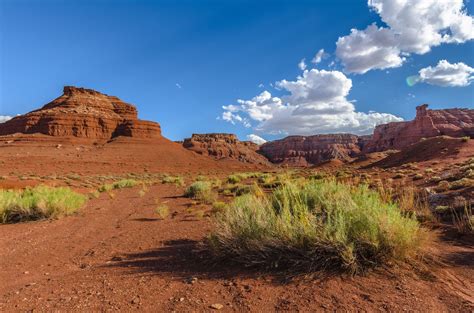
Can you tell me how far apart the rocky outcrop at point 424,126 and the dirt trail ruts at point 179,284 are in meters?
110

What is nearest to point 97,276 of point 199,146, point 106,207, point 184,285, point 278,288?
point 184,285

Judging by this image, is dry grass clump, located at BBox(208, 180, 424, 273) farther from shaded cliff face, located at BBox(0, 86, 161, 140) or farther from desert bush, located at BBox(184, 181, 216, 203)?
shaded cliff face, located at BBox(0, 86, 161, 140)

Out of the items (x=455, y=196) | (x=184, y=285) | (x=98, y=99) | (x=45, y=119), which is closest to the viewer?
(x=184, y=285)

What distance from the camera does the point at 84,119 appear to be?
A: 74.4 m

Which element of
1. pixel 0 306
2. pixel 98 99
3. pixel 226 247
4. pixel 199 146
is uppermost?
pixel 98 99

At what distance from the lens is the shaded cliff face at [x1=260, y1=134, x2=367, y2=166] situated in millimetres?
148125

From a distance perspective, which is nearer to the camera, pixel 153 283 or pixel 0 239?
pixel 153 283

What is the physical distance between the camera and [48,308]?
3529 mm

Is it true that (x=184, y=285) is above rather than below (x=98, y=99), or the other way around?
below

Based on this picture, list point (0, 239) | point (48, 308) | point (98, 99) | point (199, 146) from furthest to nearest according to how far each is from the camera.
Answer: point (199, 146) < point (98, 99) < point (0, 239) < point (48, 308)

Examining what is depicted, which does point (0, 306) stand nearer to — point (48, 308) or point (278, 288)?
point (48, 308)

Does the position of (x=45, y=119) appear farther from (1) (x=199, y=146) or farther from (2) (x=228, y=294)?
(2) (x=228, y=294)

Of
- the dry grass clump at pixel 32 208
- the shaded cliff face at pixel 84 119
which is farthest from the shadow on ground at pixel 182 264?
the shaded cliff face at pixel 84 119

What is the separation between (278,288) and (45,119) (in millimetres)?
83712
